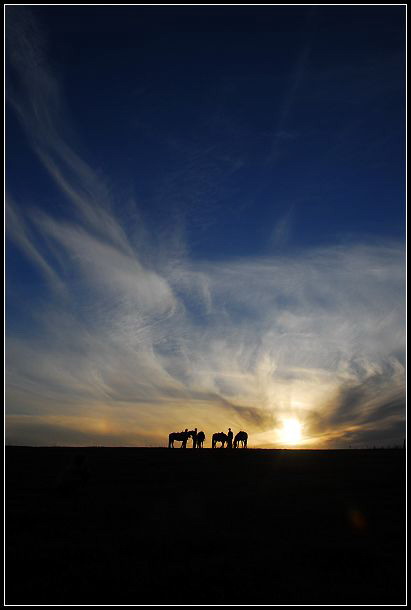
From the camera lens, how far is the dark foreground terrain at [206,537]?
1025cm

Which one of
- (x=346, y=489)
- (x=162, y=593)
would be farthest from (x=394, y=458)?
(x=162, y=593)

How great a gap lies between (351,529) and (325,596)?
5775 millimetres

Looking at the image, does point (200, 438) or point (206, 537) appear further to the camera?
point (200, 438)

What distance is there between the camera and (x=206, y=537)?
13.9 meters

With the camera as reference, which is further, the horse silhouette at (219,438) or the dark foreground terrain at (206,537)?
the horse silhouette at (219,438)

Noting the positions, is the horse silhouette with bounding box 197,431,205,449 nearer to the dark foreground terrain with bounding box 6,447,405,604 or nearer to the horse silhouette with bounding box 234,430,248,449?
the horse silhouette with bounding box 234,430,248,449

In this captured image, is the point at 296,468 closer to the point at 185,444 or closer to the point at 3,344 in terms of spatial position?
the point at 3,344

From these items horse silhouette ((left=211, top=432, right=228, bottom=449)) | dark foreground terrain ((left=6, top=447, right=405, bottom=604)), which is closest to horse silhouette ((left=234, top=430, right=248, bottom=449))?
horse silhouette ((left=211, top=432, right=228, bottom=449))

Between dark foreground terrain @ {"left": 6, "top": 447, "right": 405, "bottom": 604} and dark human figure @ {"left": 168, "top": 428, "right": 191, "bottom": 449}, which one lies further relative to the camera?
dark human figure @ {"left": 168, "top": 428, "right": 191, "bottom": 449}

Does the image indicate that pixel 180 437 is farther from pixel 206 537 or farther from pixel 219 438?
pixel 206 537

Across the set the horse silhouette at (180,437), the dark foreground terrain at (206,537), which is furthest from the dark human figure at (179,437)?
the dark foreground terrain at (206,537)

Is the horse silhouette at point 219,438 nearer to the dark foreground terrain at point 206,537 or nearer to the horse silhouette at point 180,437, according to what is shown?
the horse silhouette at point 180,437

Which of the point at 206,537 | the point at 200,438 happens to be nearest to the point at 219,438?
the point at 200,438

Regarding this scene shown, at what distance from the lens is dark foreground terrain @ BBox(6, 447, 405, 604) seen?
10250 mm
